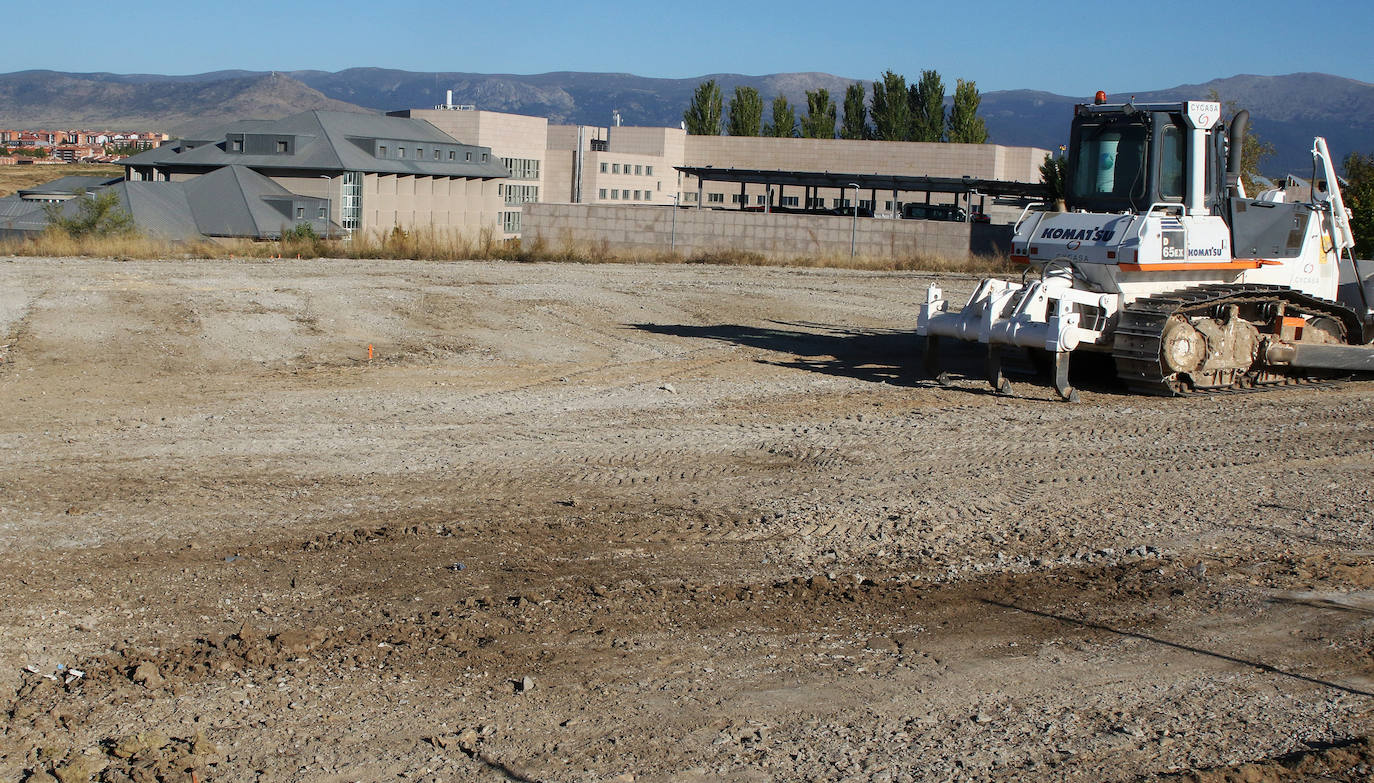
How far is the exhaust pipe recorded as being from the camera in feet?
44.1

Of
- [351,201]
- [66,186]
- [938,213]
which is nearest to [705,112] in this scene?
[351,201]

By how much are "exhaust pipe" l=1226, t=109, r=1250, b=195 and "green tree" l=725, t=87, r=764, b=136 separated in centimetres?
8961

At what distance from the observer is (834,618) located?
250 inches

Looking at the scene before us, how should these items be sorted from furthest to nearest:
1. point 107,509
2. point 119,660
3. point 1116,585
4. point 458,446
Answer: point 458,446 → point 107,509 → point 1116,585 → point 119,660

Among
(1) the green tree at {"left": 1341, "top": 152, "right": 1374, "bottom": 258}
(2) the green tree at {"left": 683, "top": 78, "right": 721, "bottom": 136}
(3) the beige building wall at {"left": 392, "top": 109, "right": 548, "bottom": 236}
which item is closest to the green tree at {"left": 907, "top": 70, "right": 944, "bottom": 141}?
(2) the green tree at {"left": 683, "top": 78, "right": 721, "bottom": 136}

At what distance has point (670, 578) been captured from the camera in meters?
6.89

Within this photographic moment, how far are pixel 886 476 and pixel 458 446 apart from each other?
140 inches

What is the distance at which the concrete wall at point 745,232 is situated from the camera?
37.1 metres

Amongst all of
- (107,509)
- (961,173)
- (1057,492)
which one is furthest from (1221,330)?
(961,173)

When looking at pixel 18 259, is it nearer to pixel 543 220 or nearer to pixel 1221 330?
pixel 543 220

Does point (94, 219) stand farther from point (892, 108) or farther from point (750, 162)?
point (892, 108)

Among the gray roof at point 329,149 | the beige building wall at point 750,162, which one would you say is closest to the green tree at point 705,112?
the beige building wall at point 750,162

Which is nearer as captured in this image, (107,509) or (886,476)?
(107,509)

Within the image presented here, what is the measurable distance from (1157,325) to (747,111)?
9229 centimetres
